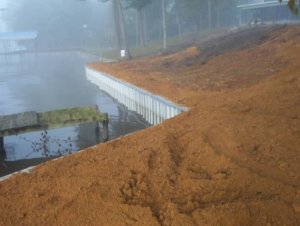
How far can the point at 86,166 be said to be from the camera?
25.7 ft

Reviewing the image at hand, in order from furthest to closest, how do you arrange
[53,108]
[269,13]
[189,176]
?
[269,13], [53,108], [189,176]

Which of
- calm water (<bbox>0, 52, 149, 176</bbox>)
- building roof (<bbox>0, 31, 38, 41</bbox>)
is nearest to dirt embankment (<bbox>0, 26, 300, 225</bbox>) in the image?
calm water (<bbox>0, 52, 149, 176</bbox>)

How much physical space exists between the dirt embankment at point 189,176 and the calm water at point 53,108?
4.93 m

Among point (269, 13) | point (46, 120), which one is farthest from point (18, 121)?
point (269, 13)

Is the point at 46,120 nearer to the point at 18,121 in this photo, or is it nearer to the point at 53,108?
the point at 18,121

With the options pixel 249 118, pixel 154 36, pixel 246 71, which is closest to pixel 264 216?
pixel 249 118

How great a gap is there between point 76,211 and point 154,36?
58868 mm

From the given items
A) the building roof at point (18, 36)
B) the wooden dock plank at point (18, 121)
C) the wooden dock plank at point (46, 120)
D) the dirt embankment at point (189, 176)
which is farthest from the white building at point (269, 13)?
the building roof at point (18, 36)

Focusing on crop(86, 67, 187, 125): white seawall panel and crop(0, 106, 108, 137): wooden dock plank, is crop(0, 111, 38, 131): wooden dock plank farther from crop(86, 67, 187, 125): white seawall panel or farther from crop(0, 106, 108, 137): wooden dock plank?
crop(86, 67, 187, 125): white seawall panel

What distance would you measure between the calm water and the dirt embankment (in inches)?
194

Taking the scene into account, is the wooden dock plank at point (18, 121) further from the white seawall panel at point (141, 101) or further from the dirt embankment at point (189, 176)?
the white seawall panel at point (141, 101)

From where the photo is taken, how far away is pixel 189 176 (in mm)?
6852

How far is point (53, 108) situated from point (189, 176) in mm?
16416

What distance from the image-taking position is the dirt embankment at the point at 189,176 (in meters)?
5.68
